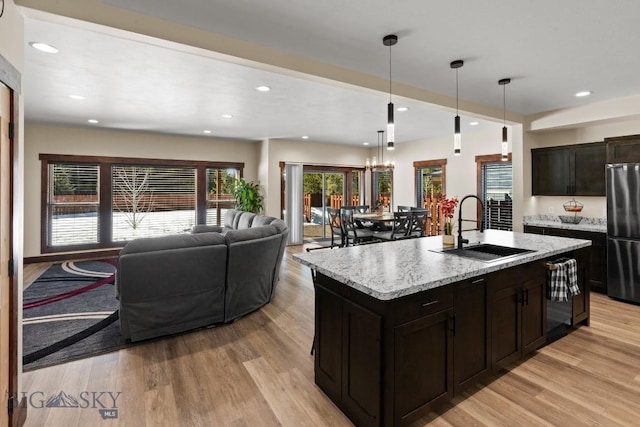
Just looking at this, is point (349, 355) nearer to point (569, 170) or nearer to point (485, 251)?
point (485, 251)

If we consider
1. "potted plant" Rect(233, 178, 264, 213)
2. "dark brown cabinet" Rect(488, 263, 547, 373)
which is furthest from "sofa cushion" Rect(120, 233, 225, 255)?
"potted plant" Rect(233, 178, 264, 213)

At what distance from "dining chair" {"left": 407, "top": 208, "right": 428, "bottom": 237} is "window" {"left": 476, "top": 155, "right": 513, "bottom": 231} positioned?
1.82 meters

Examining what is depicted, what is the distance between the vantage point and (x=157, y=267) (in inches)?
114

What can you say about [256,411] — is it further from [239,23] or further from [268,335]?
[239,23]

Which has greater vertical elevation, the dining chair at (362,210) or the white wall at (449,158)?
the white wall at (449,158)

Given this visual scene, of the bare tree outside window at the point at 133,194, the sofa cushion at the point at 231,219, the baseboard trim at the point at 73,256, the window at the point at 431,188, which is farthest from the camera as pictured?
the window at the point at 431,188

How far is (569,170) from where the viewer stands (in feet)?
16.0

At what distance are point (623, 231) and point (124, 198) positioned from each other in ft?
27.7

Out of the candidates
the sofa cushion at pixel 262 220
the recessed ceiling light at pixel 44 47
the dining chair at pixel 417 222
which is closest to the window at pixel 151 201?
the sofa cushion at pixel 262 220

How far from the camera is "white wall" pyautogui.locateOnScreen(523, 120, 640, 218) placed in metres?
4.55

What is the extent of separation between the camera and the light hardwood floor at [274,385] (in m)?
1.98

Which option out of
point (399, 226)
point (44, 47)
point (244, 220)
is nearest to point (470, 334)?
point (399, 226)

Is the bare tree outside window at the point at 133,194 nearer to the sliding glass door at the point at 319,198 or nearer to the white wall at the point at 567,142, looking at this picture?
the sliding glass door at the point at 319,198

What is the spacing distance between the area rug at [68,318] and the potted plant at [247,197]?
3042 millimetres
